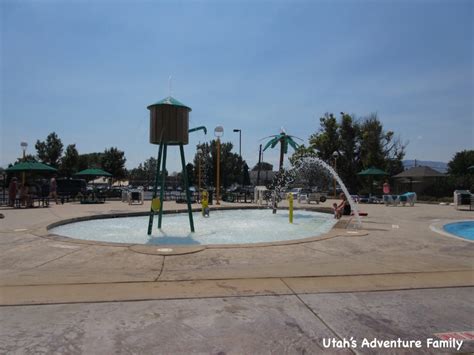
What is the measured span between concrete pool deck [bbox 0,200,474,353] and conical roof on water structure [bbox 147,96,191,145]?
3.91 metres

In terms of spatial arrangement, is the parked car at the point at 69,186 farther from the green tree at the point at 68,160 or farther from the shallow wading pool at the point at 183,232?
the green tree at the point at 68,160

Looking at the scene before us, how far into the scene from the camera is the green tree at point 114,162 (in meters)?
53.2

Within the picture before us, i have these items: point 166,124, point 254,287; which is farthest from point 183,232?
point 254,287

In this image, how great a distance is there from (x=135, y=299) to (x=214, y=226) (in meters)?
8.38

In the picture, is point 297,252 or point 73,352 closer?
point 73,352

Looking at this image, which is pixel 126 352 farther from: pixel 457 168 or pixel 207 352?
pixel 457 168

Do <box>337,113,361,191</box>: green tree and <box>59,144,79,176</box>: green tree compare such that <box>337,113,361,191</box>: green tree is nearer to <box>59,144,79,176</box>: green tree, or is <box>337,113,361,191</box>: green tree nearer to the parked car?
the parked car

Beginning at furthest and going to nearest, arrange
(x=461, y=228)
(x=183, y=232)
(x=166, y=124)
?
(x=461, y=228) < (x=183, y=232) < (x=166, y=124)

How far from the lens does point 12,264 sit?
6.51 meters

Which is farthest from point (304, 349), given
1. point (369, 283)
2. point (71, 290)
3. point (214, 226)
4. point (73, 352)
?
point (214, 226)

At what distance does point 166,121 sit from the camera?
35.4ft

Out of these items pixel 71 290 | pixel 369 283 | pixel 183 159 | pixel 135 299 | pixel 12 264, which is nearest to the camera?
pixel 135 299

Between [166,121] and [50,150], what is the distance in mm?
40807

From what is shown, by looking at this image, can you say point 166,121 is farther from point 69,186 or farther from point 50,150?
point 50,150
